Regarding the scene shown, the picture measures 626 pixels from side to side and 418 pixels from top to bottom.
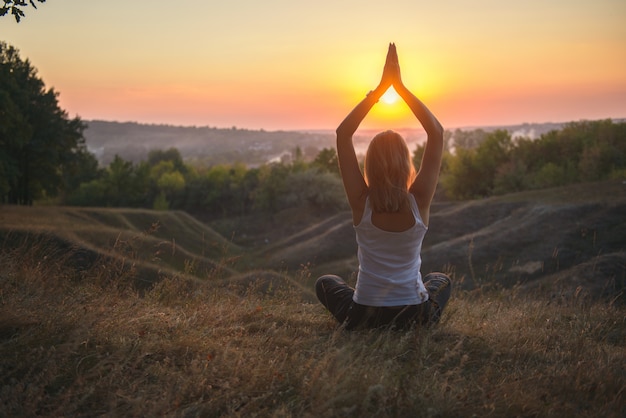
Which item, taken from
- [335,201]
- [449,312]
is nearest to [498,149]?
[335,201]

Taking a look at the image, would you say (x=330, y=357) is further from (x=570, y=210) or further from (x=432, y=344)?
(x=570, y=210)

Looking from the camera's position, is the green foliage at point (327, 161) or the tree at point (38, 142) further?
the green foliage at point (327, 161)

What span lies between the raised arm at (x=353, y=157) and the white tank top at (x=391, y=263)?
111 mm

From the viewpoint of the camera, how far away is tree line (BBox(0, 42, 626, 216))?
43438mm

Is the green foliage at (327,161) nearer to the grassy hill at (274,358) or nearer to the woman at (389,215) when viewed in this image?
the grassy hill at (274,358)

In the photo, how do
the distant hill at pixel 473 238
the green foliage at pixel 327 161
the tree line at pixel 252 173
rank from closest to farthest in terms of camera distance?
the distant hill at pixel 473 238 → the tree line at pixel 252 173 → the green foliage at pixel 327 161

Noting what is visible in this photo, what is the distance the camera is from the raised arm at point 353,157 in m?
4.93

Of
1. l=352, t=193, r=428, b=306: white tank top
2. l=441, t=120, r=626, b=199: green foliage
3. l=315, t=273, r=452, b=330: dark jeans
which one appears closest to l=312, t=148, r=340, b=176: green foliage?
l=441, t=120, r=626, b=199: green foliage

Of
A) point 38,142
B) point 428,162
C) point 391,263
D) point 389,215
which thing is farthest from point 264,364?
point 38,142

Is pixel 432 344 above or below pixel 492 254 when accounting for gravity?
above

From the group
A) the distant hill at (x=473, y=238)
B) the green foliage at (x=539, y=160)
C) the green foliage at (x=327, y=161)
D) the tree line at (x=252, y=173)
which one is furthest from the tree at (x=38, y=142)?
the green foliage at (x=327, y=161)

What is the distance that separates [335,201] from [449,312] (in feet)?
225

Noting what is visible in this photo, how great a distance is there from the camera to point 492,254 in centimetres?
3117

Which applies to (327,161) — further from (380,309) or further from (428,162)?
(380,309)
